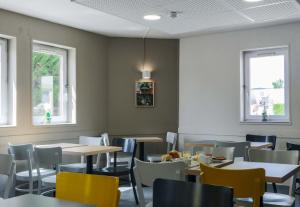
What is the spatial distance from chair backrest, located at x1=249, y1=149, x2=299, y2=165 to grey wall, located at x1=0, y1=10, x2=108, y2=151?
319 cm

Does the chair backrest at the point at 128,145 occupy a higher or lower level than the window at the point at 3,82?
lower

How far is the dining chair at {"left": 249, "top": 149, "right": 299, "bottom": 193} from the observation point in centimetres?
347

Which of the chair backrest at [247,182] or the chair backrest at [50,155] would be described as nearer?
the chair backrest at [247,182]

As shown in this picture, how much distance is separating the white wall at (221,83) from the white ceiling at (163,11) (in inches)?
12.2

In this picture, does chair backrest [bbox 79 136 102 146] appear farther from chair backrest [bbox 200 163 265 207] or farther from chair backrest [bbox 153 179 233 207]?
chair backrest [bbox 153 179 233 207]

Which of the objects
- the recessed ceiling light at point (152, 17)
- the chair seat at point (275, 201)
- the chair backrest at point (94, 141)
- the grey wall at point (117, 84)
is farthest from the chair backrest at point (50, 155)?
the chair seat at point (275, 201)

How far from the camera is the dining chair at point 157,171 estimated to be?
2.81 m

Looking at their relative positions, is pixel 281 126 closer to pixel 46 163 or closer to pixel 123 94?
pixel 123 94

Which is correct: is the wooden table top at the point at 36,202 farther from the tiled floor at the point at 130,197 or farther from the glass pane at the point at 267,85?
the glass pane at the point at 267,85

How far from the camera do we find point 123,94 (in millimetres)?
6887

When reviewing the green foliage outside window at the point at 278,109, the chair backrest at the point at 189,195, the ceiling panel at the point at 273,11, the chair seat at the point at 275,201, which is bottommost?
the chair seat at the point at 275,201

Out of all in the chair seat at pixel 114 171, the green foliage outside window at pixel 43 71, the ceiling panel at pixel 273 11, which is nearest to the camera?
the ceiling panel at pixel 273 11

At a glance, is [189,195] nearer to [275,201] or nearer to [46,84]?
[275,201]

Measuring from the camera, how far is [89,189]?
1.93 metres
